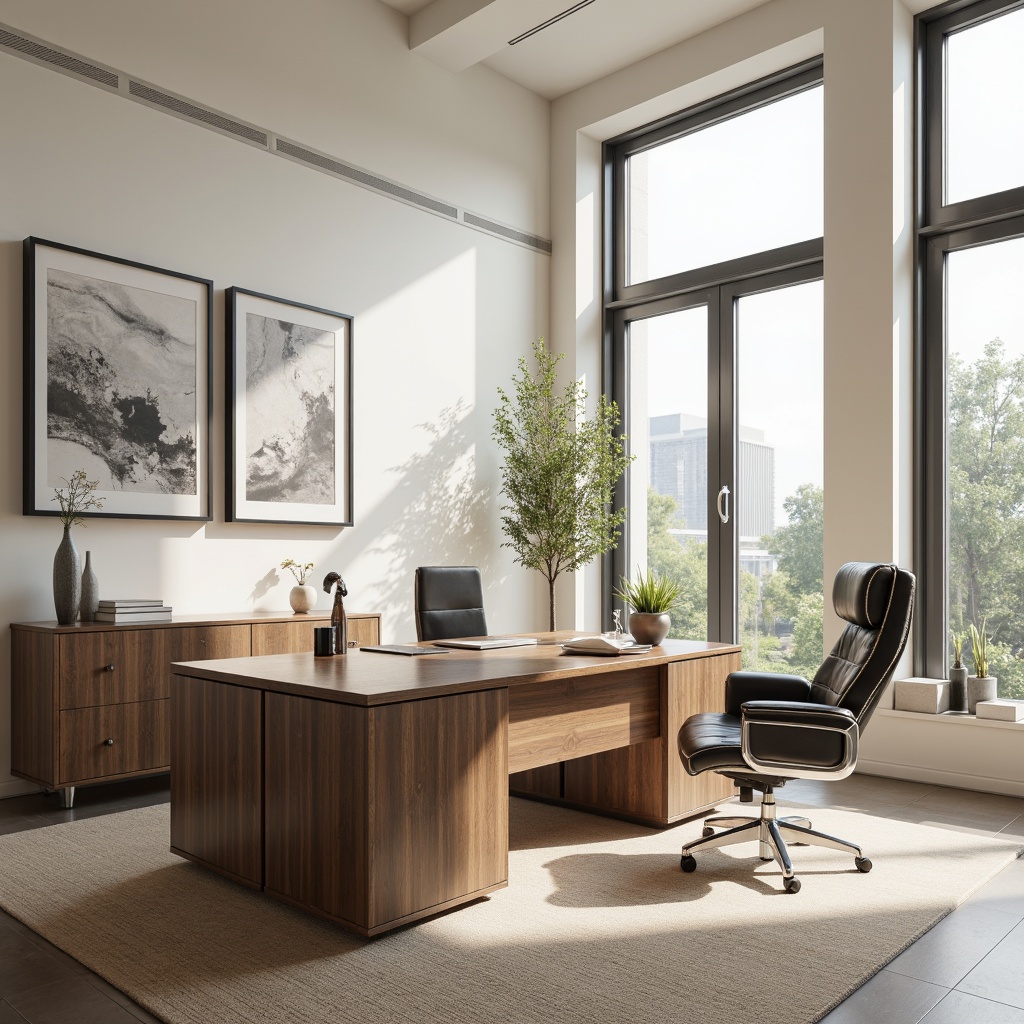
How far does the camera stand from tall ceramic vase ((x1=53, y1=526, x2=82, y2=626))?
13.3ft

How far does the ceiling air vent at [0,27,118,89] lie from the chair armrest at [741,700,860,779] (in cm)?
414

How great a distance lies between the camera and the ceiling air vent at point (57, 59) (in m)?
4.20

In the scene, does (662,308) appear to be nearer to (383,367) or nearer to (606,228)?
(606,228)

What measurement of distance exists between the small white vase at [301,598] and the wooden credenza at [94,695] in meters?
0.58

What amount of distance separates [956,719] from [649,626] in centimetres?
182

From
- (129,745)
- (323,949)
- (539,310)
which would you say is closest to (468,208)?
(539,310)

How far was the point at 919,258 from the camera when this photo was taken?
5.12 m

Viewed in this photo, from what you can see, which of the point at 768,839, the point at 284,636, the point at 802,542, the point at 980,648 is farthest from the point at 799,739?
the point at 802,542

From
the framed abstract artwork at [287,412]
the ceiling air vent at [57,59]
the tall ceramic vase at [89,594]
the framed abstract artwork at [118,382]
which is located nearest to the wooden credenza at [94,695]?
the tall ceramic vase at [89,594]

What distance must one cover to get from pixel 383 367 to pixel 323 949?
12.7 feet

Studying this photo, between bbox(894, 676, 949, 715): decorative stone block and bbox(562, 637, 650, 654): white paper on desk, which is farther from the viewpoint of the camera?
bbox(894, 676, 949, 715): decorative stone block

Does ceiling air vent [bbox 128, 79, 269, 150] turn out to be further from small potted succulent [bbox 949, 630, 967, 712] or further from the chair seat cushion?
small potted succulent [bbox 949, 630, 967, 712]

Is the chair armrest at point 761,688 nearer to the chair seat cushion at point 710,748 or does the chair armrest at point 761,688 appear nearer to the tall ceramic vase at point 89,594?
the chair seat cushion at point 710,748


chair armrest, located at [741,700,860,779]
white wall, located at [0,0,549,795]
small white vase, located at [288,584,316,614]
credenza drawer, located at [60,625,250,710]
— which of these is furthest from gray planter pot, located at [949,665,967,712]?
credenza drawer, located at [60,625,250,710]
